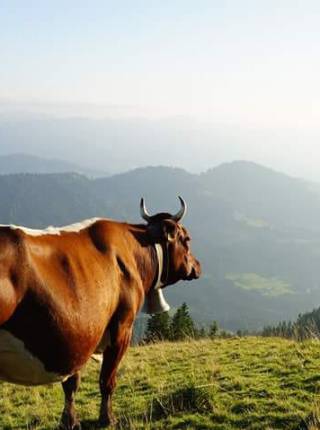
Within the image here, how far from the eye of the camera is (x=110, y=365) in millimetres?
8258

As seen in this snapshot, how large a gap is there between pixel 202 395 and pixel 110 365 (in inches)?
70.4

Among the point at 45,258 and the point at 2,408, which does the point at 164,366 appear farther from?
the point at 45,258

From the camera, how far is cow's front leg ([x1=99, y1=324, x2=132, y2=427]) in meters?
8.04

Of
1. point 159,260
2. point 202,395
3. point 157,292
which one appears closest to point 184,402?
point 202,395

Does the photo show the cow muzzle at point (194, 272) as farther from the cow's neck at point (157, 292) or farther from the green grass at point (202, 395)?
the green grass at point (202, 395)

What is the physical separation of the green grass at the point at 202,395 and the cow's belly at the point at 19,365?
1862mm

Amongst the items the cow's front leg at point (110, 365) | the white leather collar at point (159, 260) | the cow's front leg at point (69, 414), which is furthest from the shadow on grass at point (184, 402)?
the white leather collar at point (159, 260)

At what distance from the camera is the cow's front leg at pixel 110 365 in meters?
8.04

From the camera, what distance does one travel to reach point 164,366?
42.9 ft

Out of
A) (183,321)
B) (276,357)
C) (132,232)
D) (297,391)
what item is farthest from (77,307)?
(183,321)

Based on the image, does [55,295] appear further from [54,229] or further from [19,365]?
[54,229]

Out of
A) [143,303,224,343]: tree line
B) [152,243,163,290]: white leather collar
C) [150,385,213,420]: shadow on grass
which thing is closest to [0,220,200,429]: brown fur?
[152,243,163,290]: white leather collar

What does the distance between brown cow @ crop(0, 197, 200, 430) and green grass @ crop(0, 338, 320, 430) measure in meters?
0.92

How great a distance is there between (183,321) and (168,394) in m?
34.4
